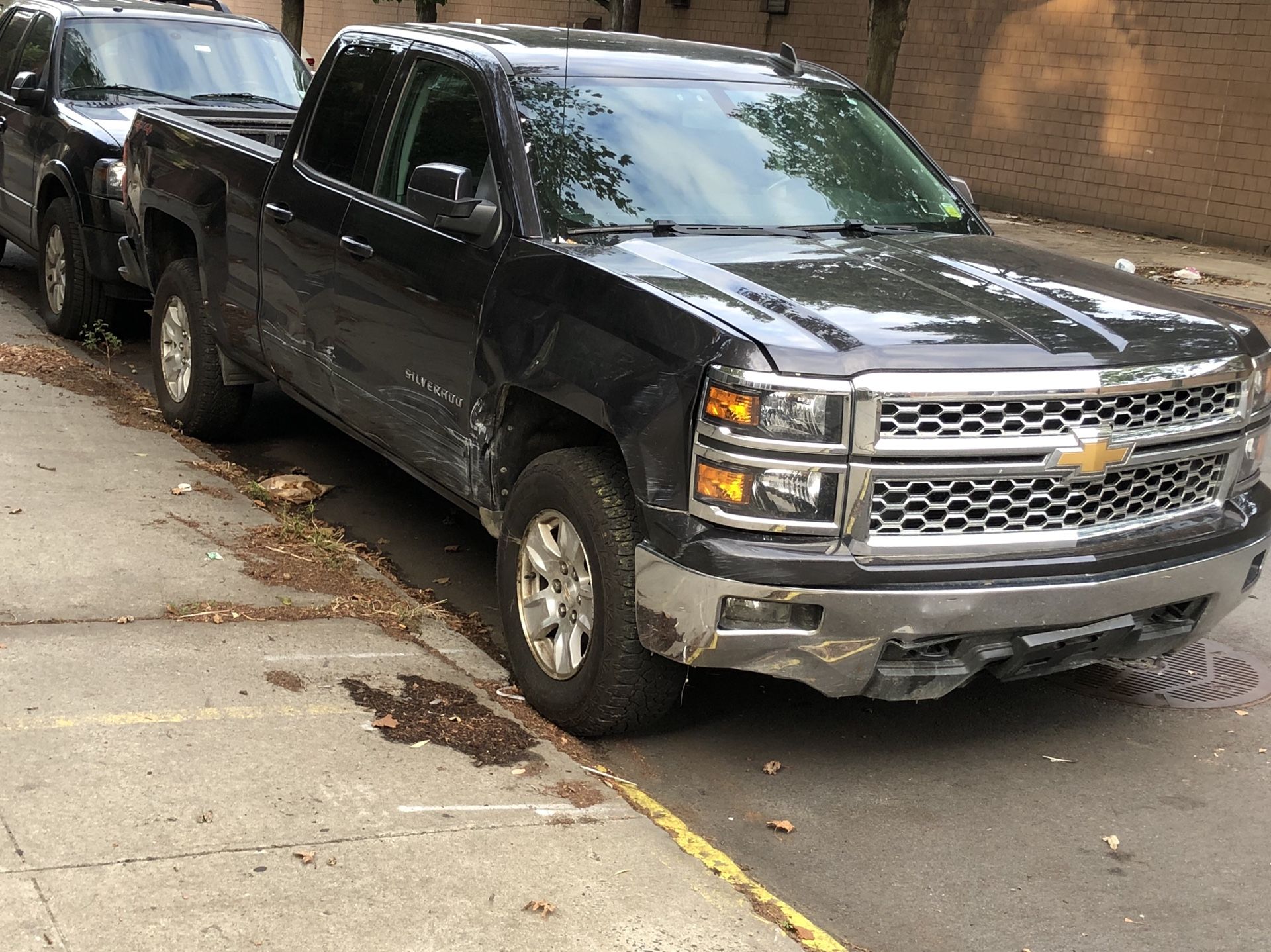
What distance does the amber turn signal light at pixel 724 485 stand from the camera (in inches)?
149

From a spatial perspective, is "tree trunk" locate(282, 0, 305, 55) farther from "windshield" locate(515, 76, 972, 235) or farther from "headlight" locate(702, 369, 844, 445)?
"headlight" locate(702, 369, 844, 445)

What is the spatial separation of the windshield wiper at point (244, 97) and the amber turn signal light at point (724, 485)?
685 centimetres

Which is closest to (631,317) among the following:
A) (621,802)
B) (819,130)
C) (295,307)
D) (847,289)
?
(847,289)

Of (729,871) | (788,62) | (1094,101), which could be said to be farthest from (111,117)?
(1094,101)

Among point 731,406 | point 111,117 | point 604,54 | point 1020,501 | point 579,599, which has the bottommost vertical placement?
point 579,599

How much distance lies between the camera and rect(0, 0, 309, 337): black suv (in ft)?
29.0

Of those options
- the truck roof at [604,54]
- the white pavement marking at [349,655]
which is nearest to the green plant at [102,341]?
the truck roof at [604,54]

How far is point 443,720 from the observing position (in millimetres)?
4348

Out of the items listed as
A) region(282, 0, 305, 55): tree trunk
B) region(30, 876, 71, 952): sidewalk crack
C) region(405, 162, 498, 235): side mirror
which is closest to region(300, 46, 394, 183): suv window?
region(405, 162, 498, 235): side mirror

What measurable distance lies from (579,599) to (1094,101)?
15.4 m

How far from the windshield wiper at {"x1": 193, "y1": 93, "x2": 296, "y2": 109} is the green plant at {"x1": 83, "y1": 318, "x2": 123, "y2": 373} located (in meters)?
1.66

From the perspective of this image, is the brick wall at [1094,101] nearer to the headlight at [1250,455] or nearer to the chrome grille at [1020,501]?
the headlight at [1250,455]

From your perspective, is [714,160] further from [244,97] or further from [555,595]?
[244,97]

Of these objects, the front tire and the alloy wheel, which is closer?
the front tire
